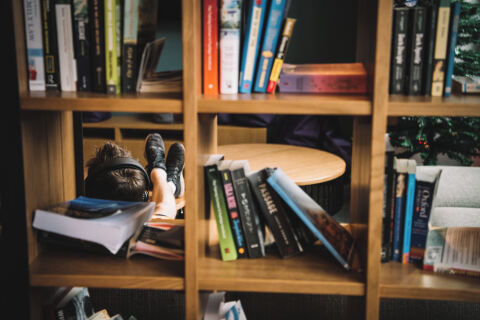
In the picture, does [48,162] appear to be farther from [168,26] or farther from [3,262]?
[168,26]

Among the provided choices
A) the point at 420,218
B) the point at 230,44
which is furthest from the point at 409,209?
the point at 230,44

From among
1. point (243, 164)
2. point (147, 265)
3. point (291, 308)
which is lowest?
point (291, 308)

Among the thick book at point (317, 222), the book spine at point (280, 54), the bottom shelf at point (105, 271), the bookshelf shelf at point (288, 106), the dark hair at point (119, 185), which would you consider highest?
the book spine at point (280, 54)

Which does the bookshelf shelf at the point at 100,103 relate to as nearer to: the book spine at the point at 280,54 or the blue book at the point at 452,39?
the book spine at the point at 280,54

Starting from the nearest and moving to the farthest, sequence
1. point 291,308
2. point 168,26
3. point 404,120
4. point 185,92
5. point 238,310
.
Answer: point 185,92 → point 238,310 → point 291,308 → point 404,120 → point 168,26

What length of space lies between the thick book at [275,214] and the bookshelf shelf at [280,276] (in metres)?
0.03

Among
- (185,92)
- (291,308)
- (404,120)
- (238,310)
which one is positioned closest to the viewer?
(185,92)

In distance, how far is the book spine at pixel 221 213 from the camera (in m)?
1.04

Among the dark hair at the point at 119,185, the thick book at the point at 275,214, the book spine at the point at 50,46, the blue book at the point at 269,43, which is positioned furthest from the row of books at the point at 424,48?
the dark hair at the point at 119,185

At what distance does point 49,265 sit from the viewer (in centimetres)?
105

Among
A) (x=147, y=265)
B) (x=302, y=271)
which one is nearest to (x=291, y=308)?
(x=302, y=271)

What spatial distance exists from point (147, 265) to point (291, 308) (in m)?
0.50

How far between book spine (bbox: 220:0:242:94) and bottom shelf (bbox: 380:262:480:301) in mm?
517

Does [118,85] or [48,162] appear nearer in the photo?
[118,85]
